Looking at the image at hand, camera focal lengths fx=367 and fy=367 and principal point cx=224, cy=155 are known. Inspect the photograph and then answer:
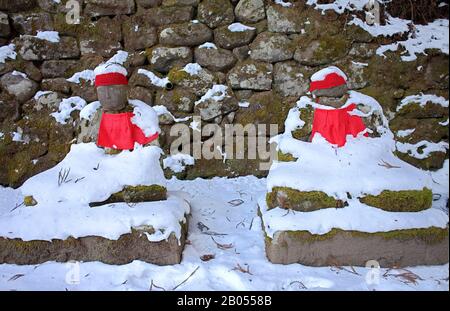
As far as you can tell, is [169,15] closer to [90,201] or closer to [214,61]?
[214,61]

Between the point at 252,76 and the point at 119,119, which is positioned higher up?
the point at 252,76

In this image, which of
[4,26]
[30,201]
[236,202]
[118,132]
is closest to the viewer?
[30,201]

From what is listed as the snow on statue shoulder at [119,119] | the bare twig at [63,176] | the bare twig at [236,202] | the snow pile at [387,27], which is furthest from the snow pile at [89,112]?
the snow pile at [387,27]

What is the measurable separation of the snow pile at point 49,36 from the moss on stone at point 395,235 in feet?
9.40

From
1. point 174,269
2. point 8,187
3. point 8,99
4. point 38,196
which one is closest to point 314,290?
point 174,269

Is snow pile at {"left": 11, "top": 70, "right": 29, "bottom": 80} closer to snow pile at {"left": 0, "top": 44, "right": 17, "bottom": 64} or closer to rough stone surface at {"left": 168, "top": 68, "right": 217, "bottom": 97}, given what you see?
snow pile at {"left": 0, "top": 44, "right": 17, "bottom": 64}

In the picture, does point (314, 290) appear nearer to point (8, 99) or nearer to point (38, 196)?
point (38, 196)

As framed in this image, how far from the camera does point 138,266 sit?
6.70 feet

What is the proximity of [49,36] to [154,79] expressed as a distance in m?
1.06

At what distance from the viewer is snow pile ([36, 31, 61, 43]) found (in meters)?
3.45

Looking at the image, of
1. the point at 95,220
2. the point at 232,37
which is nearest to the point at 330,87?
the point at 232,37

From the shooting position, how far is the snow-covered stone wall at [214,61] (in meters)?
3.44

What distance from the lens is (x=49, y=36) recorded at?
3453mm

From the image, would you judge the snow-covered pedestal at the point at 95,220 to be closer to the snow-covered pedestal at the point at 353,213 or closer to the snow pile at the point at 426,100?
the snow-covered pedestal at the point at 353,213
